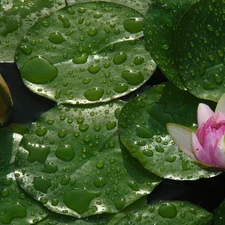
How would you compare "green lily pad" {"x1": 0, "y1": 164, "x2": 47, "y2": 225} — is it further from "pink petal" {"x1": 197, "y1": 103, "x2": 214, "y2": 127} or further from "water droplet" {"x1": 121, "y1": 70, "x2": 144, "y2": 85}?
"pink petal" {"x1": 197, "y1": 103, "x2": 214, "y2": 127}

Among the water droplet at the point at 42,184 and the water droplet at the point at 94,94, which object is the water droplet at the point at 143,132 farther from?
the water droplet at the point at 42,184

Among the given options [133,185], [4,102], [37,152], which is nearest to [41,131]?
[37,152]

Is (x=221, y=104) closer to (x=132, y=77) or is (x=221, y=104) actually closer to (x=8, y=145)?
(x=132, y=77)

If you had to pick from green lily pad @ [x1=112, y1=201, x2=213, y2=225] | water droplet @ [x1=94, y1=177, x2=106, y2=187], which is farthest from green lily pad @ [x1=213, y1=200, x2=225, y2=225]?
water droplet @ [x1=94, y1=177, x2=106, y2=187]

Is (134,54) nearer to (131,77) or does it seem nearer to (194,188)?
(131,77)

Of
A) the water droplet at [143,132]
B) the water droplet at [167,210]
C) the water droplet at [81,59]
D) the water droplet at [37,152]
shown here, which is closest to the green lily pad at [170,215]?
the water droplet at [167,210]
